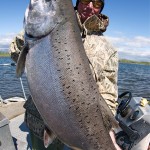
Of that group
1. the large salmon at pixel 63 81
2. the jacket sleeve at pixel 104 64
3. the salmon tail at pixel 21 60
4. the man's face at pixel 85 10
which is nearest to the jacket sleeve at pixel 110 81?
the jacket sleeve at pixel 104 64

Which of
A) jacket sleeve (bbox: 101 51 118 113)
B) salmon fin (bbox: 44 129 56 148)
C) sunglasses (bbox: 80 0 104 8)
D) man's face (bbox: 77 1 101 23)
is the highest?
sunglasses (bbox: 80 0 104 8)

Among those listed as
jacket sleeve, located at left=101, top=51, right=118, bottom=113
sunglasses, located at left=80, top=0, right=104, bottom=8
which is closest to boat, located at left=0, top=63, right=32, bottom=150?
jacket sleeve, located at left=101, top=51, right=118, bottom=113

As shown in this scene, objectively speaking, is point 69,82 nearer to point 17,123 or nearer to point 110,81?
point 110,81

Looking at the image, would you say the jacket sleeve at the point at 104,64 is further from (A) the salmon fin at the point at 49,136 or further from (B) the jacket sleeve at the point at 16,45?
(A) the salmon fin at the point at 49,136

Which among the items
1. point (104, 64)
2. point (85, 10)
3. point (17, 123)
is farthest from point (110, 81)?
point (17, 123)

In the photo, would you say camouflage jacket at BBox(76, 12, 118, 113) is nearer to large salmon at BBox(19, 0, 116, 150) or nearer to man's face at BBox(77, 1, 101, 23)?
man's face at BBox(77, 1, 101, 23)

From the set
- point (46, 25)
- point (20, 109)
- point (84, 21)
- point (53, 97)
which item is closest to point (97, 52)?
Result: point (84, 21)

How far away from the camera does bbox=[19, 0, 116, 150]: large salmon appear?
130 inches

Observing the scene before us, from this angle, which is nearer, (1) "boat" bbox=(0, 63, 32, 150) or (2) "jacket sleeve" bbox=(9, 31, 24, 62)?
(2) "jacket sleeve" bbox=(9, 31, 24, 62)

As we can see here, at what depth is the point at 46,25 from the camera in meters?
3.66

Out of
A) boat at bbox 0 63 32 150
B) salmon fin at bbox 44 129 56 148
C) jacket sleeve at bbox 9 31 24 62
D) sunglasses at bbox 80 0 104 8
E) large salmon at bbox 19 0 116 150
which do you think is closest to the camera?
large salmon at bbox 19 0 116 150

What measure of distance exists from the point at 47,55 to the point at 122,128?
207cm

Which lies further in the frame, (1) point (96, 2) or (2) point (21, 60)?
(1) point (96, 2)

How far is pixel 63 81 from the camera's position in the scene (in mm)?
3412
